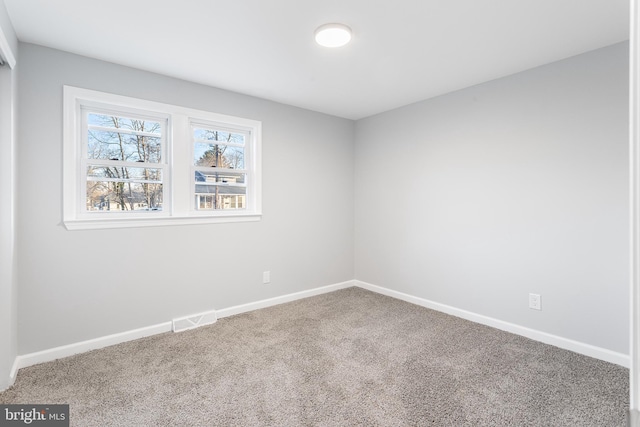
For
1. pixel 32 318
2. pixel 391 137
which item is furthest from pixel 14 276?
pixel 391 137

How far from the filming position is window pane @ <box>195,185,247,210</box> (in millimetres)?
3336

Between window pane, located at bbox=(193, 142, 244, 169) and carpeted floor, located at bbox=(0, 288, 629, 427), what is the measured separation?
1.64 meters

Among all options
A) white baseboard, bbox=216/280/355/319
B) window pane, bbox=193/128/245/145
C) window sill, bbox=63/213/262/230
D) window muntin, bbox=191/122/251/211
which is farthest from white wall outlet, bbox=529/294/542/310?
window pane, bbox=193/128/245/145

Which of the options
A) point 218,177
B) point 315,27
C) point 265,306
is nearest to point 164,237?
point 218,177

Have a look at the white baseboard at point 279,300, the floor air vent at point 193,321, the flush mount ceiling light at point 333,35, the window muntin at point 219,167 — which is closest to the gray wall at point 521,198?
the white baseboard at point 279,300

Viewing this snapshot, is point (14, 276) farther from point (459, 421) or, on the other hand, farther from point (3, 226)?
point (459, 421)

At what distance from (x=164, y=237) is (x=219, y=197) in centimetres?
69

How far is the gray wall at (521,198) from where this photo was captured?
2.49 m

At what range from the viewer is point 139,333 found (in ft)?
9.52

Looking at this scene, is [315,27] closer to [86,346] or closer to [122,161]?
[122,161]

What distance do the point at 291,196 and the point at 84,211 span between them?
202 cm

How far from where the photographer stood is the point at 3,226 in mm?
2080

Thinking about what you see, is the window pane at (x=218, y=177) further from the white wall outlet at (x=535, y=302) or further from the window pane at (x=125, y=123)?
the white wall outlet at (x=535, y=302)

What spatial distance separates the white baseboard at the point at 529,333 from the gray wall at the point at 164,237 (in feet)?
3.68
